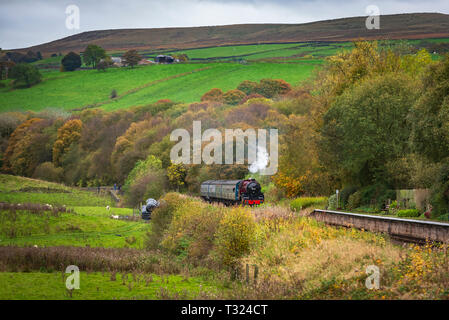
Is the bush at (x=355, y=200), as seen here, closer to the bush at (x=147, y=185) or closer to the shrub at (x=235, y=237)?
the shrub at (x=235, y=237)

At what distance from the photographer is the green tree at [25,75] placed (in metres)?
150

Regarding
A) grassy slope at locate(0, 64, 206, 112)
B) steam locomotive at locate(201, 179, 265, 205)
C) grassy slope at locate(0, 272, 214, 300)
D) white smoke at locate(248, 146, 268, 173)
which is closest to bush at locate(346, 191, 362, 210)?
steam locomotive at locate(201, 179, 265, 205)

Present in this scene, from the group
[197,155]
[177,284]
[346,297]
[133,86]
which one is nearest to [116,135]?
[133,86]

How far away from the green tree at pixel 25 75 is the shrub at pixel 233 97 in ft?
190

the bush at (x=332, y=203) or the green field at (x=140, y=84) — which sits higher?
the green field at (x=140, y=84)

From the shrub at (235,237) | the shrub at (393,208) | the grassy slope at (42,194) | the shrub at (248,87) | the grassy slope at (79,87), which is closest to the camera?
the shrub at (235,237)

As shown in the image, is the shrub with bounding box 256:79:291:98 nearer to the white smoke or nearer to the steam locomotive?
the white smoke

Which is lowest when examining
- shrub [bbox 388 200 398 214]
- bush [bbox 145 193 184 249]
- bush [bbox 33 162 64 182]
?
bush [bbox 33 162 64 182]

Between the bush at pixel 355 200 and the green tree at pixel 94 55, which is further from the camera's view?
the green tree at pixel 94 55

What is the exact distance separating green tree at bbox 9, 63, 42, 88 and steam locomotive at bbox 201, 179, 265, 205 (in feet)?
354

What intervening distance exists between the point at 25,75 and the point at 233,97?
6099 centimetres

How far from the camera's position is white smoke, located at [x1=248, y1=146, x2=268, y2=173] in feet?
214

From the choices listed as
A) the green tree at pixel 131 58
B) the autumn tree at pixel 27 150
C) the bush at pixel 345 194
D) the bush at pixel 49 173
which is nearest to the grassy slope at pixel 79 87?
the green tree at pixel 131 58

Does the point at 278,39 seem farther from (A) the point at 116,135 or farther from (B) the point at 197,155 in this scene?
(B) the point at 197,155
